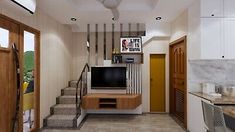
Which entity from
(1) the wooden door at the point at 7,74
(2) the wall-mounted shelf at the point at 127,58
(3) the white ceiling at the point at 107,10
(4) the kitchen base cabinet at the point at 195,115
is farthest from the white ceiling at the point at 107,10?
(4) the kitchen base cabinet at the point at 195,115

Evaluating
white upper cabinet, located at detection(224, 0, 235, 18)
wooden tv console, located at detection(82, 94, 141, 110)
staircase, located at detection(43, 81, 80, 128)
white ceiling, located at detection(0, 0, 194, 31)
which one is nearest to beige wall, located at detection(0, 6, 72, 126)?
staircase, located at detection(43, 81, 80, 128)

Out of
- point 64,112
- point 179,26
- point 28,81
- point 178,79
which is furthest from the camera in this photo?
point 178,79

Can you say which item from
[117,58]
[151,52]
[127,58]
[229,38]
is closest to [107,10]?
[117,58]

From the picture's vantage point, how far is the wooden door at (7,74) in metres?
3.63

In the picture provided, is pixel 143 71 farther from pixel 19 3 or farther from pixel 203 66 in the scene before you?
pixel 19 3

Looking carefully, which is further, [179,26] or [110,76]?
[110,76]

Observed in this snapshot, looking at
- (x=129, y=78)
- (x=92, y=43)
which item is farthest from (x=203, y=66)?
(x=92, y=43)

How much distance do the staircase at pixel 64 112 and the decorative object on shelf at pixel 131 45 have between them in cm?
202

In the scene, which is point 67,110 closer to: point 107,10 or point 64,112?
point 64,112

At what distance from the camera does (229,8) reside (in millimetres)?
4312

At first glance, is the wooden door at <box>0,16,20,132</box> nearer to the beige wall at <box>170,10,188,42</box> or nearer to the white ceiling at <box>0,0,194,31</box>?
the white ceiling at <box>0,0,194,31</box>

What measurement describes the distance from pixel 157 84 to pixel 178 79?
1.21 m

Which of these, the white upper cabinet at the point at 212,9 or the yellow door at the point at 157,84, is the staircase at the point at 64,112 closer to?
the yellow door at the point at 157,84

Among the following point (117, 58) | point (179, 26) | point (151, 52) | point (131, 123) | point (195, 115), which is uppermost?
point (179, 26)
